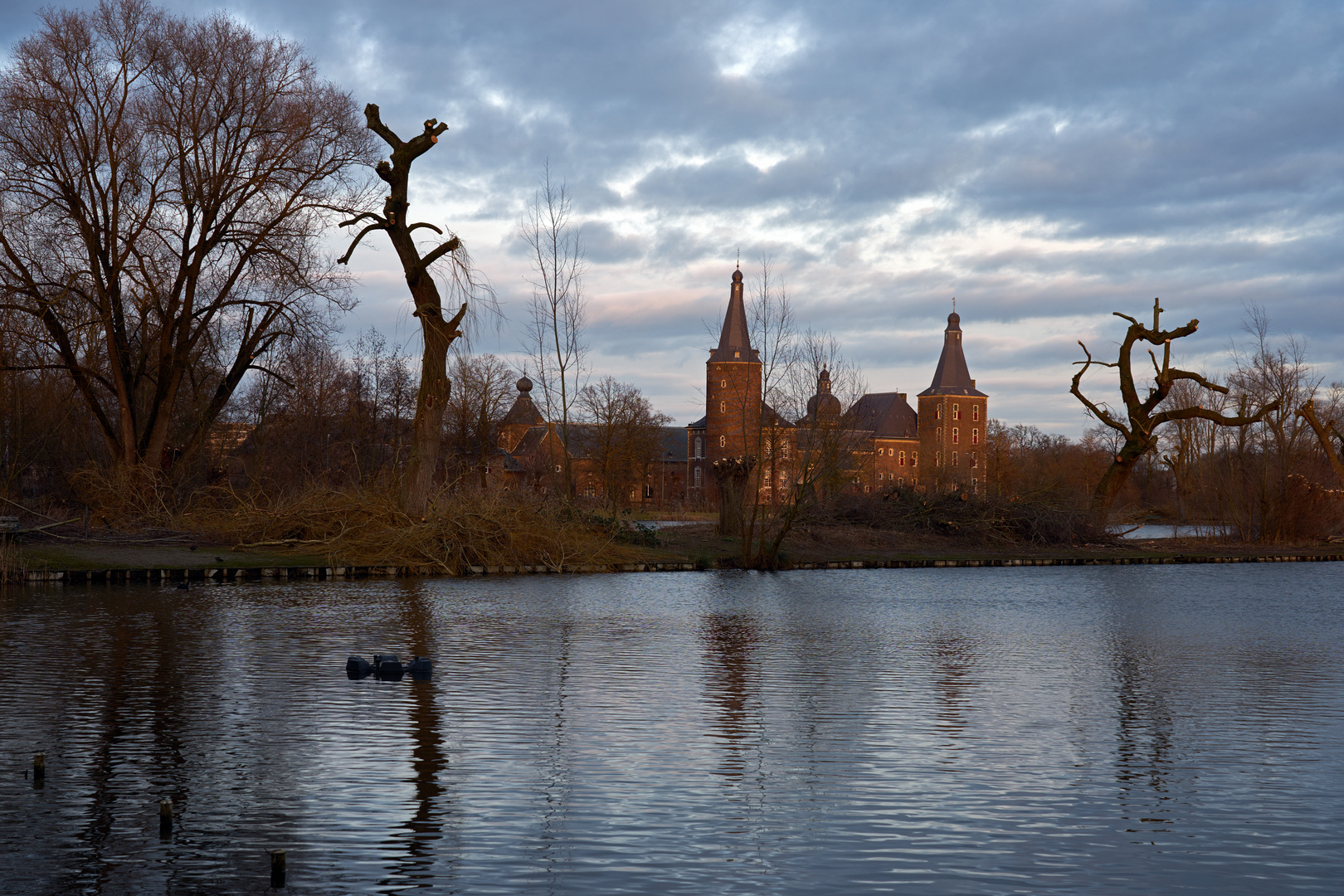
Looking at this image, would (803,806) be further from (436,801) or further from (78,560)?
(78,560)

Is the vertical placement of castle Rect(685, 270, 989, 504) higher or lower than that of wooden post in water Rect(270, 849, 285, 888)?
higher

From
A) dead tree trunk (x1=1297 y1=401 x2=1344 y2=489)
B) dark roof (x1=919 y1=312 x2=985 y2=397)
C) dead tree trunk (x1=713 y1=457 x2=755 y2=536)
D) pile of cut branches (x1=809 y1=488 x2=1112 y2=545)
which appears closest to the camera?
dead tree trunk (x1=713 y1=457 x2=755 y2=536)

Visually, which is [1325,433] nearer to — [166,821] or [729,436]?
[166,821]

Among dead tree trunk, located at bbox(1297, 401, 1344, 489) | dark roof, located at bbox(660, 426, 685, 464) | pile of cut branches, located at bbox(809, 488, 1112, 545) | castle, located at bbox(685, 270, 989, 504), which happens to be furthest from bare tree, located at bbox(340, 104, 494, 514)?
dark roof, located at bbox(660, 426, 685, 464)

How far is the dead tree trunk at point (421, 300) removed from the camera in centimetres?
2459

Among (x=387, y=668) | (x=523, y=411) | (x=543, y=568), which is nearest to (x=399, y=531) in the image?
(x=543, y=568)

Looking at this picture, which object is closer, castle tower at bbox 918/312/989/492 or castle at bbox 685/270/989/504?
castle at bbox 685/270/989/504

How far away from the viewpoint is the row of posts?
16.9ft

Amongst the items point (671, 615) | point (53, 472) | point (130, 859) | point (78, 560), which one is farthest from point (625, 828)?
point (53, 472)

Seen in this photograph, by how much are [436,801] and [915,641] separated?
877cm

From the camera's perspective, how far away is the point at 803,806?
6621mm

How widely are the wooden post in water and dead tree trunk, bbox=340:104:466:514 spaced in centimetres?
1958

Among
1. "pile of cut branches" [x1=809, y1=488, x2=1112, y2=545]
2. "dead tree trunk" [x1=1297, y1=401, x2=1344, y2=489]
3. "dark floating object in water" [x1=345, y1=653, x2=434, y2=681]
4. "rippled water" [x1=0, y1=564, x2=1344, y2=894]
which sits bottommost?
"rippled water" [x1=0, y1=564, x2=1344, y2=894]

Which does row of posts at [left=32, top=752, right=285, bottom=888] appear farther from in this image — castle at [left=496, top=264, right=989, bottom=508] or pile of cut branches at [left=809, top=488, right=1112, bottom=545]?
castle at [left=496, top=264, right=989, bottom=508]
